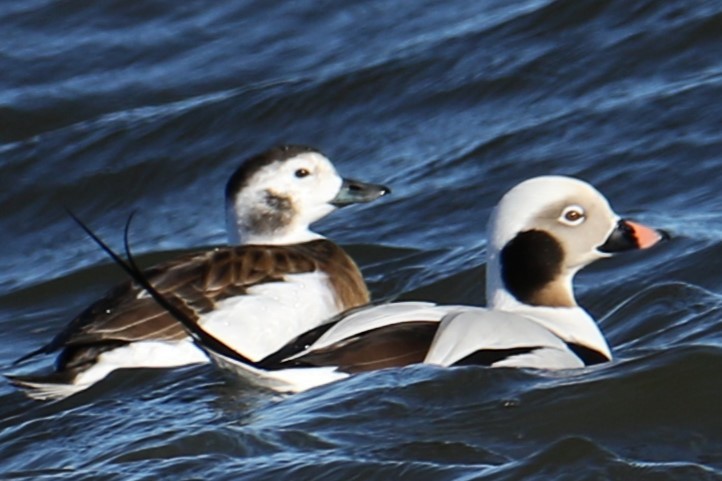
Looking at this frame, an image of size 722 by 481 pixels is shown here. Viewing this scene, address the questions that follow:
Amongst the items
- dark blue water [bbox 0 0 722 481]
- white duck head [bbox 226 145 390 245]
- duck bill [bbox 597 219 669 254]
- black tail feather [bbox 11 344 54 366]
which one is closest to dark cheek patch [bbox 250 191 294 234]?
white duck head [bbox 226 145 390 245]

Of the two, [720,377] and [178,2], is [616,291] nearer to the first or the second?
[720,377]

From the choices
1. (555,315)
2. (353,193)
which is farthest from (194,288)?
(555,315)

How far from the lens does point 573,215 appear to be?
21.4ft

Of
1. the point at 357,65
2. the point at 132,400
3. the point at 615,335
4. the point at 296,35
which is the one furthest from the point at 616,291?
the point at 296,35

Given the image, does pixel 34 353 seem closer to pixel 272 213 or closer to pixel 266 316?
pixel 266 316

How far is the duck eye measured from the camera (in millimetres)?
6484

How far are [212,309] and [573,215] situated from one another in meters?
1.41

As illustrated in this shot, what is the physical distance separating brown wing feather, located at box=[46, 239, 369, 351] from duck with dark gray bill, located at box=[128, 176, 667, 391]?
911 millimetres

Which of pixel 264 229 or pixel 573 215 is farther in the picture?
pixel 264 229

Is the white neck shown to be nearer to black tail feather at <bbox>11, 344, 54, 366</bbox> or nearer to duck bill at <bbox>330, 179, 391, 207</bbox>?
black tail feather at <bbox>11, 344, 54, 366</bbox>

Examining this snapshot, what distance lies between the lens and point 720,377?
5.75 metres

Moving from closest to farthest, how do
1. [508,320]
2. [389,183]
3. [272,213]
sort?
[508,320], [272,213], [389,183]

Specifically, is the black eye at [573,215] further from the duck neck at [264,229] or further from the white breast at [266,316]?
the duck neck at [264,229]

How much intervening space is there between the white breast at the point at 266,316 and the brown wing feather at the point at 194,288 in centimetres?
5
